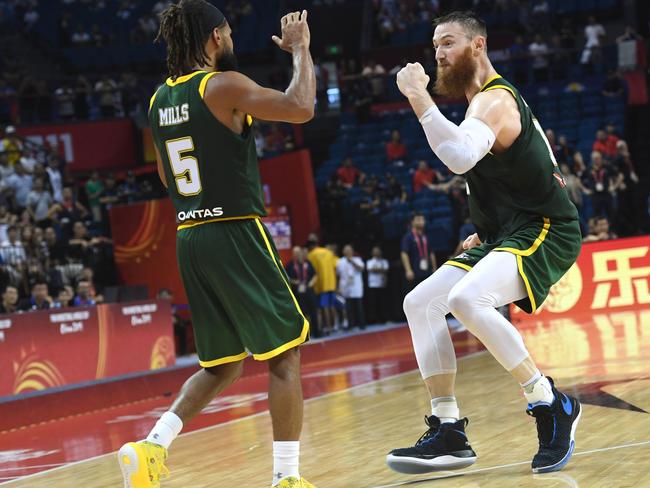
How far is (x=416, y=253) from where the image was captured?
18.2 metres

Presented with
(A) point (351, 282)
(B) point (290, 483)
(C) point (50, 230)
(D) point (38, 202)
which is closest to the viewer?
(B) point (290, 483)

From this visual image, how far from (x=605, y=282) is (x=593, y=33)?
9436 millimetres

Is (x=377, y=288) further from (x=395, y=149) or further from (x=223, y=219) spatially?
(x=223, y=219)

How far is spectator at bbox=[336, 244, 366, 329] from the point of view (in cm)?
1848

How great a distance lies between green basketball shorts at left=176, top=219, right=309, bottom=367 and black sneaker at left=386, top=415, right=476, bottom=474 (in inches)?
32.4

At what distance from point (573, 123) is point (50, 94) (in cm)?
1137

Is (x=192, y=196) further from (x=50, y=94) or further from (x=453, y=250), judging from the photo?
(x=50, y=94)

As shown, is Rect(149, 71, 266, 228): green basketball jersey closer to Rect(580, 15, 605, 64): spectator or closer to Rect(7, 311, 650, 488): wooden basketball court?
Rect(7, 311, 650, 488): wooden basketball court

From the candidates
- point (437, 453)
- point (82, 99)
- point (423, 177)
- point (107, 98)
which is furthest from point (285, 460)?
point (107, 98)

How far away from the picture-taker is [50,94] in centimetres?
2425

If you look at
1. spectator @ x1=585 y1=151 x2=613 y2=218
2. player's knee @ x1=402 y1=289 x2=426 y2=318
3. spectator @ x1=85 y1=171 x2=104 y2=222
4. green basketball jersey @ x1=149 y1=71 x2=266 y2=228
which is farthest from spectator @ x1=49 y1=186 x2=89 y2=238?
green basketball jersey @ x1=149 y1=71 x2=266 y2=228

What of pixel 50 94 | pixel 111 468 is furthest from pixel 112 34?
pixel 111 468

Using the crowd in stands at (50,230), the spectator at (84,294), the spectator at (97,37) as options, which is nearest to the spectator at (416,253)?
the crowd in stands at (50,230)

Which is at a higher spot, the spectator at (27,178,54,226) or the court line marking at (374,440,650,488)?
the spectator at (27,178,54,226)
